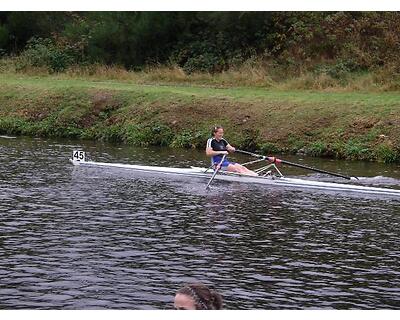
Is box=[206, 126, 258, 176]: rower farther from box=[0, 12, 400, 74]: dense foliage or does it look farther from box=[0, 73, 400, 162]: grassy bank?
box=[0, 12, 400, 74]: dense foliage

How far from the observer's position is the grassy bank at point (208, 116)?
31.8m

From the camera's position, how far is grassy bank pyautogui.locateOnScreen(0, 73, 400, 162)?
3183 centimetres

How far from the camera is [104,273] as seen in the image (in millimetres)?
13383

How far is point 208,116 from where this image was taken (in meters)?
35.8

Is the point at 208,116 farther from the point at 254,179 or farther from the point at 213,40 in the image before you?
the point at 213,40

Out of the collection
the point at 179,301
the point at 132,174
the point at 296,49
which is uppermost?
the point at 296,49

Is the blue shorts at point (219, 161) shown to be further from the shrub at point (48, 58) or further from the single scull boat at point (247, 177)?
the shrub at point (48, 58)

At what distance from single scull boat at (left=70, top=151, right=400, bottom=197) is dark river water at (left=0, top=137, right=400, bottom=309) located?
0.48 metres

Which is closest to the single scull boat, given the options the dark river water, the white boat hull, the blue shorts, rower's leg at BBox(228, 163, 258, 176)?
the white boat hull

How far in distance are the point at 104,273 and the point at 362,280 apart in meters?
4.39

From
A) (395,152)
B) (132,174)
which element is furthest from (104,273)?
(395,152)

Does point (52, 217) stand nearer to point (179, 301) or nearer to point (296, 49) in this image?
point (179, 301)

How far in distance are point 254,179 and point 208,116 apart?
478 inches

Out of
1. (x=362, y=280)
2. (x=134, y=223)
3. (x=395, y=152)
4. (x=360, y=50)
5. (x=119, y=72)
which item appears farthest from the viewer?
(x=119, y=72)
